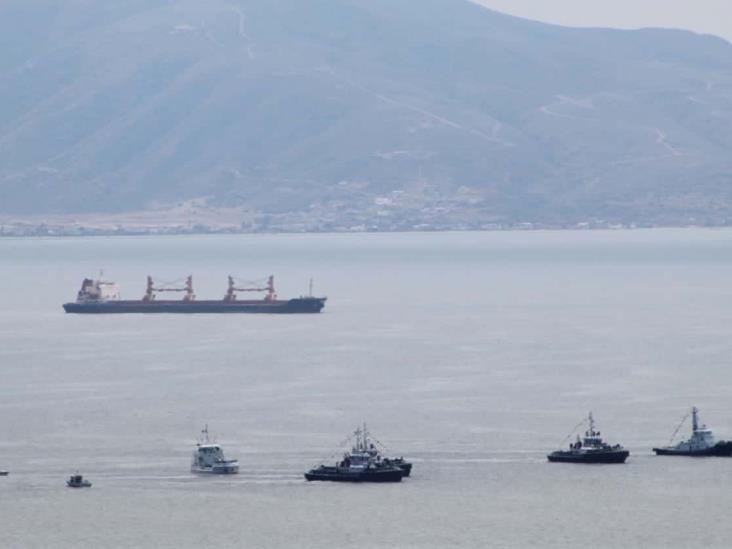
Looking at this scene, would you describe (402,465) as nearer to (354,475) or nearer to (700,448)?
(354,475)

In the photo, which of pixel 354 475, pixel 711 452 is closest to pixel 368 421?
pixel 354 475

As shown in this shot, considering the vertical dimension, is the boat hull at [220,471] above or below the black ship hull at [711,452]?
below

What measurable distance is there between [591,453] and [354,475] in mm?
7617

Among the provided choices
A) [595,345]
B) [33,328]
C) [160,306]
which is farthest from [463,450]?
[160,306]

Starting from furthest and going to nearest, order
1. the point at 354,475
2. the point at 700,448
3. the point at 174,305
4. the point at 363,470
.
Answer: the point at 174,305
the point at 700,448
the point at 363,470
the point at 354,475

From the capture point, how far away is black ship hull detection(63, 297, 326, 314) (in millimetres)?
150750

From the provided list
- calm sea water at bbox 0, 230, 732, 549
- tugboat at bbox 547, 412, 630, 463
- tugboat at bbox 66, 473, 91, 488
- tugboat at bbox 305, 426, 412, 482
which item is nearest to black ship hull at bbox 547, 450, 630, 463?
tugboat at bbox 547, 412, 630, 463

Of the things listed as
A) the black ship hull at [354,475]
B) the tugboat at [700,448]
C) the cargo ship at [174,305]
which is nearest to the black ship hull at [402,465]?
the black ship hull at [354,475]

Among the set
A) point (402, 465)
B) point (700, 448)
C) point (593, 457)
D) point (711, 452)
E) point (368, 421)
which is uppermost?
point (368, 421)

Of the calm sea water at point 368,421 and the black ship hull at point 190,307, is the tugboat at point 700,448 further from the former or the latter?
the black ship hull at point 190,307

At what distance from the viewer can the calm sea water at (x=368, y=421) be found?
61.8 metres

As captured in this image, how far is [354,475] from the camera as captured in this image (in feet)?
224

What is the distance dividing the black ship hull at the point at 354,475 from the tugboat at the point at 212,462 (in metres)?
2.60

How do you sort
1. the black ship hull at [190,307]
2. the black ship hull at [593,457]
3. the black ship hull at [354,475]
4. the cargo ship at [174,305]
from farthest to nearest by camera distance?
1. the cargo ship at [174,305]
2. the black ship hull at [190,307]
3. the black ship hull at [593,457]
4. the black ship hull at [354,475]
